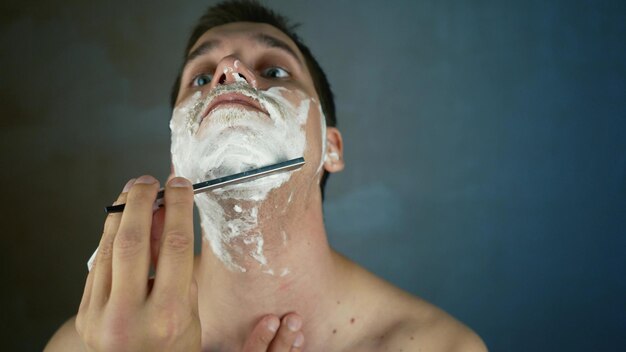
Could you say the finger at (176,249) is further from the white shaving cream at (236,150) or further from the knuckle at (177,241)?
the white shaving cream at (236,150)

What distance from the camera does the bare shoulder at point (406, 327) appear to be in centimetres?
119

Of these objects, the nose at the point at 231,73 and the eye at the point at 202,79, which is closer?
the nose at the point at 231,73

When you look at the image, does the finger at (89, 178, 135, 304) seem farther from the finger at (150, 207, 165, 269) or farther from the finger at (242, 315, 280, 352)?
the finger at (242, 315, 280, 352)

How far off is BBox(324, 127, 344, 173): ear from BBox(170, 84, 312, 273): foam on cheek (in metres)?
0.20

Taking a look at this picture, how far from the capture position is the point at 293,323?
3.80 feet

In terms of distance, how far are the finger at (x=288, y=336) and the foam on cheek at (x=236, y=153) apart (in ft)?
0.38

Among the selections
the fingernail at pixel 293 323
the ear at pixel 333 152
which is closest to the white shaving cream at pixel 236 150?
the fingernail at pixel 293 323

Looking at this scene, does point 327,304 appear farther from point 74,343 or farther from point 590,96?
point 590,96

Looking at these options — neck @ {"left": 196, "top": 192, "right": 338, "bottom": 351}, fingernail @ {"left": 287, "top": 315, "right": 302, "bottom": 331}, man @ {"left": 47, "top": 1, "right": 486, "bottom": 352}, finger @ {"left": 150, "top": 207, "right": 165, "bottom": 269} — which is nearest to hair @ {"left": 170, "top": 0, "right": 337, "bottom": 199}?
man @ {"left": 47, "top": 1, "right": 486, "bottom": 352}

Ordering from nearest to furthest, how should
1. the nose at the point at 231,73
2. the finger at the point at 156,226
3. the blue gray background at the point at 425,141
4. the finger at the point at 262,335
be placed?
the finger at the point at 156,226, the nose at the point at 231,73, the finger at the point at 262,335, the blue gray background at the point at 425,141

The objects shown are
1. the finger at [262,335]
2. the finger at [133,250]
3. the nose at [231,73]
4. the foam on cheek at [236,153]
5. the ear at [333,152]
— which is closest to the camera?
the finger at [133,250]

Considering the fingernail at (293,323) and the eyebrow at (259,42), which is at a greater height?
the eyebrow at (259,42)

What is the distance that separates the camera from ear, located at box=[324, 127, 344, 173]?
130cm

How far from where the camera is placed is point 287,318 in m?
1.16
